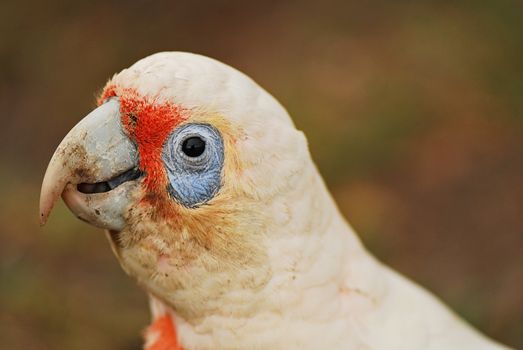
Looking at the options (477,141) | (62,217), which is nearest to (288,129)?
(62,217)

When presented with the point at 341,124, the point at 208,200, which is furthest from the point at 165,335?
the point at 341,124

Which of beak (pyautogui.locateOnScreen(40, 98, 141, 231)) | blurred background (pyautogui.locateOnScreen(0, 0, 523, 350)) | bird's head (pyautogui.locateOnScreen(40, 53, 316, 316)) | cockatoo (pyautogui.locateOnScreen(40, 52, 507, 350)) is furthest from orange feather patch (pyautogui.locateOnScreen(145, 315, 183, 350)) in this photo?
blurred background (pyautogui.locateOnScreen(0, 0, 523, 350))

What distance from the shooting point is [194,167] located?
2053 mm

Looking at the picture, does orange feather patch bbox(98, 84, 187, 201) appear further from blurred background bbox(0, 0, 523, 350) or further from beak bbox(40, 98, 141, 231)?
blurred background bbox(0, 0, 523, 350)

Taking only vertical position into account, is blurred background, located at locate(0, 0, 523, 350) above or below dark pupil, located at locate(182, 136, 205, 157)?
below

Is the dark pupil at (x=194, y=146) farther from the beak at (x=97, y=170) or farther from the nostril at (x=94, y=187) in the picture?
the nostril at (x=94, y=187)

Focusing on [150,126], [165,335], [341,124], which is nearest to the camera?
[150,126]

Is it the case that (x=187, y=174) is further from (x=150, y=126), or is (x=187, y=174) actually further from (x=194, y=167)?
(x=150, y=126)

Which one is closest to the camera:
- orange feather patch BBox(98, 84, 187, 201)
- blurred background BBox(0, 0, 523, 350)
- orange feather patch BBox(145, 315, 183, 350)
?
orange feather patch BBox(98, 84, 187, 201)

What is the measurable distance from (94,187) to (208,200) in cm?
33

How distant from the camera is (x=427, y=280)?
16.4ft

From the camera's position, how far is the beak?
2.05m

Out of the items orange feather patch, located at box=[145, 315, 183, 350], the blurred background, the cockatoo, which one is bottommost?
the blurred background

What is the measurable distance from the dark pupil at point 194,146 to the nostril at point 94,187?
25 cm
